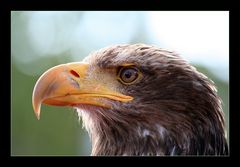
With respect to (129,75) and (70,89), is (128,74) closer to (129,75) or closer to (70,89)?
(129,75)

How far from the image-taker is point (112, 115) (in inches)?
147

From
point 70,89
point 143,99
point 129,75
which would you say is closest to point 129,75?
point 129,75

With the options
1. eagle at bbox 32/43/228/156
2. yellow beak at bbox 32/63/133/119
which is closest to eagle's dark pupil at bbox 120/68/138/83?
eagle at bbox 32/43/228/156

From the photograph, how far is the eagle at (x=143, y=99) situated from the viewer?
3611mm

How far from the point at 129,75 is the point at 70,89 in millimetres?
390

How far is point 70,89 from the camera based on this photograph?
3611 millimetres

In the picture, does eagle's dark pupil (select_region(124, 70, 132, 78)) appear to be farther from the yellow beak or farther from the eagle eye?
the yellow beak

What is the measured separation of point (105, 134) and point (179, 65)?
2.20 feet

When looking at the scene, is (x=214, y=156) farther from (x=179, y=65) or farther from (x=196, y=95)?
(x=179, y=65)

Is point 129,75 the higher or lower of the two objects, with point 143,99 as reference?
higher

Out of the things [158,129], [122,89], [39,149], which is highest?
[122,89]

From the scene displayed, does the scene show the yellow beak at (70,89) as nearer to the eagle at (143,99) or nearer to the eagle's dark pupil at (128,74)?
the eagle at (143,99)

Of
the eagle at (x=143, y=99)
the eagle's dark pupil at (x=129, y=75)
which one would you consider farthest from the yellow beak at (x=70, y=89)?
the eagle's dark pupil at (x=129, y=75)

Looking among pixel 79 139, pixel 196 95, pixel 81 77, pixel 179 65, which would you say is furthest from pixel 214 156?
pixel 79 139
